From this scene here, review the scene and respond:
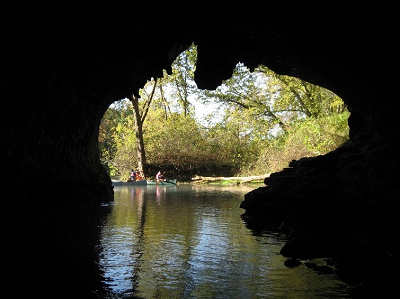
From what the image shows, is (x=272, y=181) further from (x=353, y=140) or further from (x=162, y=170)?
(x=162, y=170)

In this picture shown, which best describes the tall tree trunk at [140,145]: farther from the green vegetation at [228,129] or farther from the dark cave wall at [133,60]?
the dark cave wall at [133,60]

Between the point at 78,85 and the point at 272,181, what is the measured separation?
24.8 ft

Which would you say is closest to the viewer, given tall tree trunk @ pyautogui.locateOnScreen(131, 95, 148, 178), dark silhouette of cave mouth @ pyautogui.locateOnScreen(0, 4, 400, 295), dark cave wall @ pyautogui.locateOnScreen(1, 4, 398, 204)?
dark silhouette of cave mouth @ pyautogui.locateOnScreen(0, 4, 400, 295)

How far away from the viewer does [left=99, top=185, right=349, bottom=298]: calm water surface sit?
5499 millimetres

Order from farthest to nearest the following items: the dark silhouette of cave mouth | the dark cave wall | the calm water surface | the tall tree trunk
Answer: the tall tree trunk, the dark cave wall, the dark silhouette of cave mouth, the calm water surface

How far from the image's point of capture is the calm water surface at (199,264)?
550 cm

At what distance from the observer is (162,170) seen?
36.0 metres

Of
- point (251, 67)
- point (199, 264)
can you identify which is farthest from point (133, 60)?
point (199, 264)

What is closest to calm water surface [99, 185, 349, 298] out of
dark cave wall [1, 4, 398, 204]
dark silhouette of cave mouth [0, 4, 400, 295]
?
dark silhouette of cave mouth [0, 4, 400, 295]

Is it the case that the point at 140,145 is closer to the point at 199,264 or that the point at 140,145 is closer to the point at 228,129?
the point at 228,129

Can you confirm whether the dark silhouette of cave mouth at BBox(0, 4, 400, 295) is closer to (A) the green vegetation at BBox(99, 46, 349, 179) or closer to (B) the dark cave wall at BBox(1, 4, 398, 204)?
(B) the dark cave wall at BBox(1, 4, 398, 204)

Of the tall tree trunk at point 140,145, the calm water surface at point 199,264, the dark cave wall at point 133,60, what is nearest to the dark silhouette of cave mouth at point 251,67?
the dark cave wall at point 133,60

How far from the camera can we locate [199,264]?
6957mm

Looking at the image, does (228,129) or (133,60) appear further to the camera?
(228,129)
